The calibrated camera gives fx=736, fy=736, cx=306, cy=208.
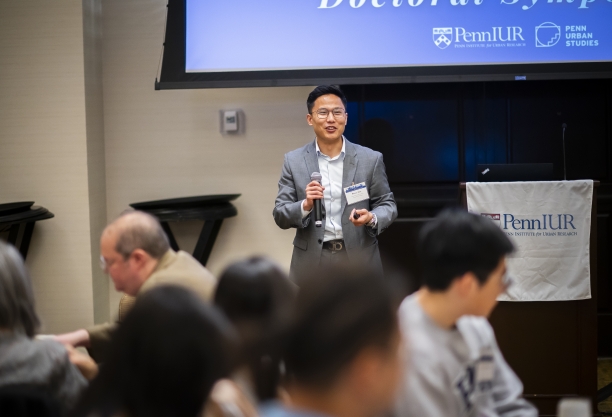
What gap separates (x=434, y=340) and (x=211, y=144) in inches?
134

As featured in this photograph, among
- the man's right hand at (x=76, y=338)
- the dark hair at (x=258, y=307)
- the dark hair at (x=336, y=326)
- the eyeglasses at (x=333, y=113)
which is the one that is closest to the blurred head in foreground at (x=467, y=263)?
the dark hair at (x=258, y=307)

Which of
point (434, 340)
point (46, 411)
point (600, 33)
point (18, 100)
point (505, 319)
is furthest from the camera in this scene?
point (18, 100)

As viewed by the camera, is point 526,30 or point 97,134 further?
point 97,134

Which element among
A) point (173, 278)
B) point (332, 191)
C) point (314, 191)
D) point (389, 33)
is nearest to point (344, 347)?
point (173, 278)

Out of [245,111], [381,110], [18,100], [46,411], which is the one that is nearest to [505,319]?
[381,110]

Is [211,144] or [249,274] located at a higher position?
[211,144]

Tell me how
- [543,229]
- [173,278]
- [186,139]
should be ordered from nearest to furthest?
[173,278], [543,229], [186,139]

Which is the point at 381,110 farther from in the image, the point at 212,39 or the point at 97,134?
the point at 97,134

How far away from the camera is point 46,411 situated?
3.94 ft

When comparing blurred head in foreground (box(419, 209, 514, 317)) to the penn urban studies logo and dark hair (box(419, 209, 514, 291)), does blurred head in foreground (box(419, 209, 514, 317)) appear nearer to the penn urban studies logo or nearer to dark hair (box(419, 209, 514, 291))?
dark hair (box(419, 209, 514, 291))

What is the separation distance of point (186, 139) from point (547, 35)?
2.30 meters

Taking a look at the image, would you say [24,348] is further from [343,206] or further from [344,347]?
[343,206]

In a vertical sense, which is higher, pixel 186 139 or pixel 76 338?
pixel 186 139

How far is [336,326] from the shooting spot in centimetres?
103
